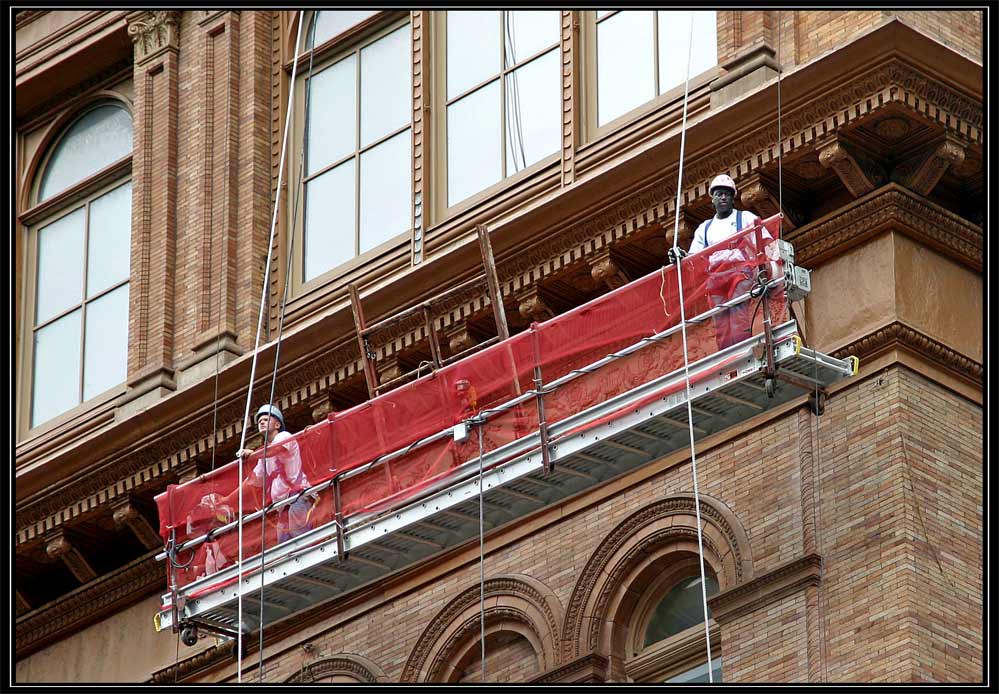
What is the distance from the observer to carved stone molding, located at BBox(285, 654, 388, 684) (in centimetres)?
3222

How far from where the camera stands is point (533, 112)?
111ft

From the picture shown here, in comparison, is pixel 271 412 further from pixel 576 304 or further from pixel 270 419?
pixel 576 304

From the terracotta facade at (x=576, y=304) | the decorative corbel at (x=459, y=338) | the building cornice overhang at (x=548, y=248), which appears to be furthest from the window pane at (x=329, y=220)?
the decorative corbel at (x=459, y=338)

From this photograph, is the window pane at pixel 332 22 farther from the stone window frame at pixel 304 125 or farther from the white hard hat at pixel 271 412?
the white hard hat at pixel 271 412

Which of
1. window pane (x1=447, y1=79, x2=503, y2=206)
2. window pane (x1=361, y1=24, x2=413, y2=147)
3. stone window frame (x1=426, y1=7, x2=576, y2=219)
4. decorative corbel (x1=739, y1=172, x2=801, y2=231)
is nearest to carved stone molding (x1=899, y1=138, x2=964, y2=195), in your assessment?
decorative corbel (x1=739, y1=172, x2=801, y2=231)

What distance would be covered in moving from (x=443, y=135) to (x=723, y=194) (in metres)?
7.21

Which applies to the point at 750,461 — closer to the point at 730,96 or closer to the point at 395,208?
the point at 730,96

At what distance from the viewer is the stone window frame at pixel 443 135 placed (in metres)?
33.5

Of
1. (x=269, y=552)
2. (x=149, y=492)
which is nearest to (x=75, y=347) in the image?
(x=149, y=492)

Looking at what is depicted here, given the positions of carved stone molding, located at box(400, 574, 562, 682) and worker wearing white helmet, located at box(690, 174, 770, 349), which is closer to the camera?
worker wearing white helmet, located at box(690, 174, 770, 349)

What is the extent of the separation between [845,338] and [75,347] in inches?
513

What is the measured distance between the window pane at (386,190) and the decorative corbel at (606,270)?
4171 millimetres

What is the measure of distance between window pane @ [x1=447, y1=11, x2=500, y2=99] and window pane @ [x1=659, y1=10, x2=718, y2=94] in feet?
9.18

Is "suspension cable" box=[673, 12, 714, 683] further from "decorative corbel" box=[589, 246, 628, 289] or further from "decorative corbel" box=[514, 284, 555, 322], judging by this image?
"decorative corbel" box=[514, 284, 555, 322]
